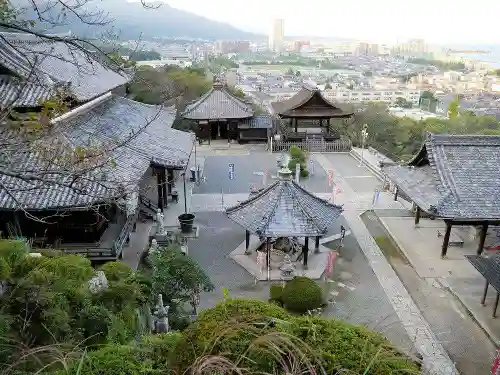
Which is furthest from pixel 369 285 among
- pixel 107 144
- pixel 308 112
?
pixel 308 112

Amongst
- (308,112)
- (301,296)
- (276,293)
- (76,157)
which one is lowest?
(276,293)

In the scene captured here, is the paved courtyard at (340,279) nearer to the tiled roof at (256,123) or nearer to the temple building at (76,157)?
the temple building at (76,157)

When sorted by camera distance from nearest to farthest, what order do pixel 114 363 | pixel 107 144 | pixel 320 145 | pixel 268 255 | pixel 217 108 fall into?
pixel 114 363, pixel 107 144, pixel 268 255, pixel 320 145, pixel 217 108

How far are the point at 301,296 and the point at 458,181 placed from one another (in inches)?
313

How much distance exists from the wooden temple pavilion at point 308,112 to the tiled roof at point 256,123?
124cm

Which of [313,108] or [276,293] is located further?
[313,108]

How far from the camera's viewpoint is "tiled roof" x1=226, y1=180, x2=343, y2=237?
50.7ft

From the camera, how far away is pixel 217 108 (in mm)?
36531

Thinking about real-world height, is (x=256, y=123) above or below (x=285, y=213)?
above

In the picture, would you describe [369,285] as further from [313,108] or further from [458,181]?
[313,108]

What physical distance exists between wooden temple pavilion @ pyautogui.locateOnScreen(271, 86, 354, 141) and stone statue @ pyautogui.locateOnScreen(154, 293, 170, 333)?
26164 mm

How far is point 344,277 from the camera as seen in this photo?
16219mm

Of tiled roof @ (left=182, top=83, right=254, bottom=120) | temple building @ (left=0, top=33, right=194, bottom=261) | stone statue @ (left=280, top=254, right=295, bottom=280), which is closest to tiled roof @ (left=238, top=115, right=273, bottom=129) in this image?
tiled roof @ (left=182, top=83, right=254, bottom=120)

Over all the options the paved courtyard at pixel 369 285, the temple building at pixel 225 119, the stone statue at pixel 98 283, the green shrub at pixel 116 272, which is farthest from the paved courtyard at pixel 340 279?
the temple building at pixel 225 119
